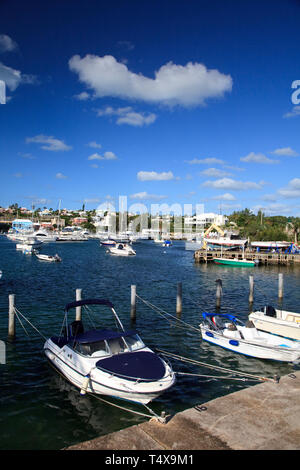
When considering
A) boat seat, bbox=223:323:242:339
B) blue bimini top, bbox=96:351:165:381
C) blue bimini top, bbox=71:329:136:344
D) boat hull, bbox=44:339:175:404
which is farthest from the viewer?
boat seat, bbox=223:323:242:339

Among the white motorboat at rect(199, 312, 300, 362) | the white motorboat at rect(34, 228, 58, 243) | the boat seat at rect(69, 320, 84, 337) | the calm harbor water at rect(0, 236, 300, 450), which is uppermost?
the white motorboat at rect(34, 228, 58, 243)

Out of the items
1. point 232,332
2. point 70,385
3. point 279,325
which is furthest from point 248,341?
point 70,385

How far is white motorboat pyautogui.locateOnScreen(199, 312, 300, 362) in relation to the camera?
657 inches

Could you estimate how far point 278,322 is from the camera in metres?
20.6

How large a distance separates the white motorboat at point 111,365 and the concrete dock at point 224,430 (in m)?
2.11

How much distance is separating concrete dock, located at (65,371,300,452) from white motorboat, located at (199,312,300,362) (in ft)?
20.1

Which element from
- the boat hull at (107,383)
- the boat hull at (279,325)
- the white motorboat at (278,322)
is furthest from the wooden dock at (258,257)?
the boat hull at (107,383)

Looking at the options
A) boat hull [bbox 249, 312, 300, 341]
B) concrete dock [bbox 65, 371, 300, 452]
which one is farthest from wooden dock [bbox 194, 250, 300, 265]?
concrete dock [bbox 65, 371, 300, 452]

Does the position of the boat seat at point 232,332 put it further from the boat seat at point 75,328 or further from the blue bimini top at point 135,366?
the boat seat at point 75,328

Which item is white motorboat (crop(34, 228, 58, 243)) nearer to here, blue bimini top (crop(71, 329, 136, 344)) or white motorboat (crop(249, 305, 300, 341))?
white motorboat (crop(249, 305, 300, 341))

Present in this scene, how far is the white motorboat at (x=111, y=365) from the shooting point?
11.6m

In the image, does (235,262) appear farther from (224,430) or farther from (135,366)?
(224,430)
